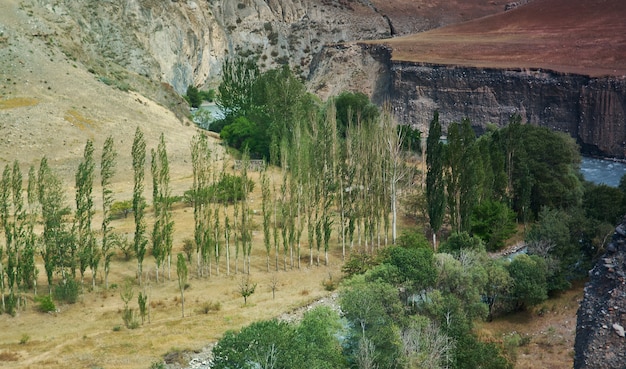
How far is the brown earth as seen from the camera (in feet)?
292

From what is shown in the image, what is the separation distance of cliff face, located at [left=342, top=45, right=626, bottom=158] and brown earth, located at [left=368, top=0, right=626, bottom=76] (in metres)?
1.66

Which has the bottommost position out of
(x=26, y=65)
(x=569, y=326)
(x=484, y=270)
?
(x=569, y=326)

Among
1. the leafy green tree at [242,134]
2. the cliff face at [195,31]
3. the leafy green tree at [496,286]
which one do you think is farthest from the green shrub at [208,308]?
the cliff face at [195,31]

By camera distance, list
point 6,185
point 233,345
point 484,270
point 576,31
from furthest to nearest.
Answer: point 576,31
point 6,185
point 484,270
point 233,345

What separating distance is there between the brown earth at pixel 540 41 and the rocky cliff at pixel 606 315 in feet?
215

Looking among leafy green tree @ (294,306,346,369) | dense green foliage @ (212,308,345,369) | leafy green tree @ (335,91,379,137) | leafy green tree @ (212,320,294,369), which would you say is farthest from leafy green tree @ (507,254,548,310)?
leafy green tree @ (335,91,379,137)

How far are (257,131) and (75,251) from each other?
3146 centimetres

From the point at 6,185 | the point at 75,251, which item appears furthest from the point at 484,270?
the point at 6,185

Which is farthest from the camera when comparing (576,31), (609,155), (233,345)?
(576,31)

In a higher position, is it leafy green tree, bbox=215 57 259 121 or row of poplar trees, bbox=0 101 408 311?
leafy green tree, bbox=215 57 259 121

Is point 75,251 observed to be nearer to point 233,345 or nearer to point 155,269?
point 155,269

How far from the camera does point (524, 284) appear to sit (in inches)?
1387

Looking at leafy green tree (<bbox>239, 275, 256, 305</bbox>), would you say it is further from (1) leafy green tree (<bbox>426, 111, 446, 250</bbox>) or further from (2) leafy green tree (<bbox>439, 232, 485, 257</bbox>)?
(1) leafy green tree (<bbox>426, 111, 446, 250</bbox>)

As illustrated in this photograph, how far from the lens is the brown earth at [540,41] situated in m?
88.9
